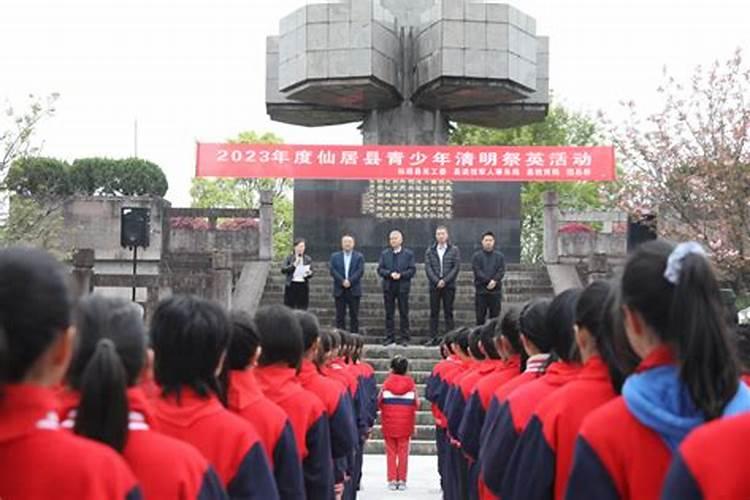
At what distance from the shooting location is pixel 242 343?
351cm

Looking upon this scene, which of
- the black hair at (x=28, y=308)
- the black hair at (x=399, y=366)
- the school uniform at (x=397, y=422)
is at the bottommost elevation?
the school uniform at (x=397, y=422)

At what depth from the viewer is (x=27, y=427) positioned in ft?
6.03

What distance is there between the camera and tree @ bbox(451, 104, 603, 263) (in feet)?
125

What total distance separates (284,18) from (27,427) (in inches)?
768

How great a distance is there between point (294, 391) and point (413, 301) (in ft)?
44.9

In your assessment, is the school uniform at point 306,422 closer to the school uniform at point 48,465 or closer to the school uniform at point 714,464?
the school uniform at point 48,465

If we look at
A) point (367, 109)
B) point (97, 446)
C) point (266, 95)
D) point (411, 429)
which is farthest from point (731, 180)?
point (266, 95)

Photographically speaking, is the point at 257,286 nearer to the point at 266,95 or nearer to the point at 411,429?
the point at 266,95

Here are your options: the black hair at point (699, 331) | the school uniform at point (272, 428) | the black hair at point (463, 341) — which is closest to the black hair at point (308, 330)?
the school uniform at point (272, 428)

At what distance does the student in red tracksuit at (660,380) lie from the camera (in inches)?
81.7

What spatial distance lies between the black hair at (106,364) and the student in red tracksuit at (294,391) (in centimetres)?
164

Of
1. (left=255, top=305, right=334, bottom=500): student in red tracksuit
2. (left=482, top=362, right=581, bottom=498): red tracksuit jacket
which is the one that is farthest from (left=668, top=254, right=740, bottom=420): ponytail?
(left=255, top=305, right=334, bottom=500): student in red tracksuit

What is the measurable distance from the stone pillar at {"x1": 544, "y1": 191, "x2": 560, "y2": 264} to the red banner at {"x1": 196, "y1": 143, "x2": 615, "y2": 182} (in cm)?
54

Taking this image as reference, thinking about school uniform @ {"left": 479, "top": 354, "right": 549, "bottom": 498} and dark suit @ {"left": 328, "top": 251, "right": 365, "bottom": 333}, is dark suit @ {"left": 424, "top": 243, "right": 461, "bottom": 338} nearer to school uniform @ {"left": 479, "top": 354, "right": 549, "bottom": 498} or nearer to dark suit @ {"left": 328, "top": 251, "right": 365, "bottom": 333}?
dark suit @ {"left": 328, "top": 251, "right": 365, "bottom": 333}
